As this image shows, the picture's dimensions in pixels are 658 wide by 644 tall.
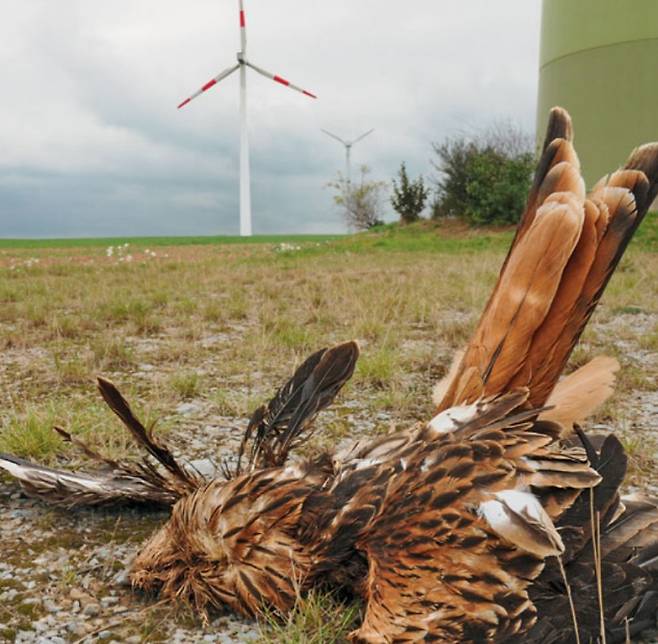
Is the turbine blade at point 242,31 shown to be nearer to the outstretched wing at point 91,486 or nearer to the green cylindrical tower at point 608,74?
the green cylindrical tower at point 608,74

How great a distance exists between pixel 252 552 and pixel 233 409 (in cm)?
217

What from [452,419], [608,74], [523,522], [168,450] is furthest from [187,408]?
[608,74]

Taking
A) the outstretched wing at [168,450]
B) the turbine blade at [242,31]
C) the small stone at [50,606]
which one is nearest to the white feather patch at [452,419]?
the outstretched wing at [168,450]

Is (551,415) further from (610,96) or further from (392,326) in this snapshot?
(610,96)

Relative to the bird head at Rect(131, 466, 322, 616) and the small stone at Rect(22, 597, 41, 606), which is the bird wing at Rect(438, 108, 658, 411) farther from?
the small stone at Rect(22, 597, 41, 606)

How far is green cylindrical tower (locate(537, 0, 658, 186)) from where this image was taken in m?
19.8

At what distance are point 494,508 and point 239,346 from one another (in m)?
4.19

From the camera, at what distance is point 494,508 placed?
1747 millimetres

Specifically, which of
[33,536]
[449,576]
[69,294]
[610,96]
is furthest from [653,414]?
[610,96]

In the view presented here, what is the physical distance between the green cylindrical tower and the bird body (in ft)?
64.5

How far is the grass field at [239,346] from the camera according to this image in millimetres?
3672

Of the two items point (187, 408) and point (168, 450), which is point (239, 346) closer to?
point (187, 408)

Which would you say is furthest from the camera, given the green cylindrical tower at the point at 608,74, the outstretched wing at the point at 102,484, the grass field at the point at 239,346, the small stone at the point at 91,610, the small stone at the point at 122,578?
the green cylindrical tower at the point at 608,74

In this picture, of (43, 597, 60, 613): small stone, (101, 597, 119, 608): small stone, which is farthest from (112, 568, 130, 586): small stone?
(43, 597, 60, 613): small stone
